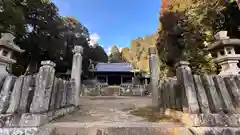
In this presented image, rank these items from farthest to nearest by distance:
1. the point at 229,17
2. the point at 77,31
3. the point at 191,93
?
the point at 77,31 < the point at 229,17 < the point at 191,93

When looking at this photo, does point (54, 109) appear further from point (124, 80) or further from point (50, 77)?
point (124, 80)

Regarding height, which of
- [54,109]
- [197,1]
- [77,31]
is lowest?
[54,109]

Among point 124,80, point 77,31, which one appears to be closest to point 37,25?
point 77,31

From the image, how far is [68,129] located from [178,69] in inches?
87.6

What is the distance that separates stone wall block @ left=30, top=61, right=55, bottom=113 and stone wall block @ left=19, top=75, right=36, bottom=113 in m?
0.18

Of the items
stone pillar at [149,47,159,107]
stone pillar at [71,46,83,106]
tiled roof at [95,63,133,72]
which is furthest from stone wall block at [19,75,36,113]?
tiled roof at [95,63,133,72]

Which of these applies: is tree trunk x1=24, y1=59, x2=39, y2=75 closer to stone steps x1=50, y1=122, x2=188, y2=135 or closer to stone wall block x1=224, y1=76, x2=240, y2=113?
stone steps x1=50, y1=122, x2=188, y2=135

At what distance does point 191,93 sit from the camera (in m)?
2.48

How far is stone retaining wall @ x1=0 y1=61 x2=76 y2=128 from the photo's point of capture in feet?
7.70

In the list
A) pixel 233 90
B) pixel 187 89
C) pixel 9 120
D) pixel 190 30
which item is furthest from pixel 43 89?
pixel 190 30

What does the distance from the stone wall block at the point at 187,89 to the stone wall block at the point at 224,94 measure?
530mm

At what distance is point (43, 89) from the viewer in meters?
2.55

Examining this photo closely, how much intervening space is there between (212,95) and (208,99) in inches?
3.9

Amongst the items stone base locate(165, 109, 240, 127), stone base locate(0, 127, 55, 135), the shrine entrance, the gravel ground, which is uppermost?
the shrine entrance
